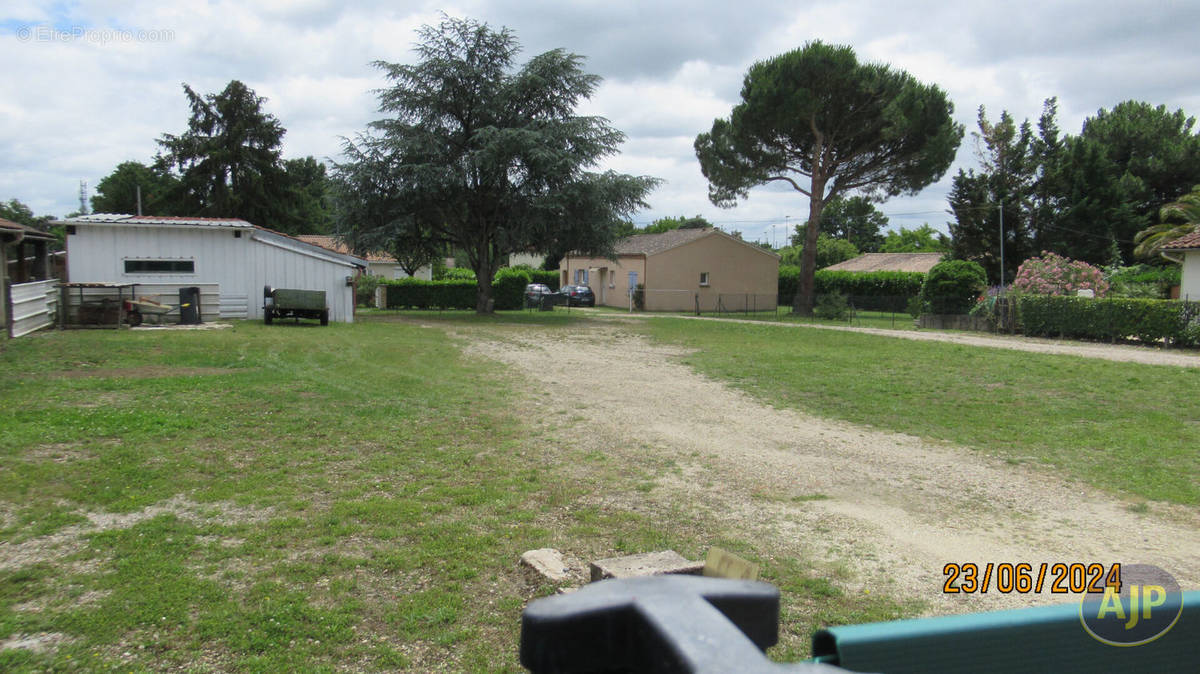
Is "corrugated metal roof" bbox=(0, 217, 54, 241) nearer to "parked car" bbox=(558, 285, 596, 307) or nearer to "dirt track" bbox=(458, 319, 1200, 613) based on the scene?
"dirt track" bbox=(458, 319, 1200, 613)

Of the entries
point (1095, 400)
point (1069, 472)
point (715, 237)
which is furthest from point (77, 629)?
point (715, 237)

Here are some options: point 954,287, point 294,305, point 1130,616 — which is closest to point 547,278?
point 954,287

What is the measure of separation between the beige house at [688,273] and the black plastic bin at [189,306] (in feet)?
71.4

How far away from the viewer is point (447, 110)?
2911 centimetres

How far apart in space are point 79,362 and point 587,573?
11470 millimetres

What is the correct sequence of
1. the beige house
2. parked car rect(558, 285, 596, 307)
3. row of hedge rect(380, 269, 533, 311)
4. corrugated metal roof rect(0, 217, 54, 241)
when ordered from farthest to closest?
parked car rect(558, 285, 596, 307) → the beige house → row of hedge rect(380, 269, 533, 311) → corrugated metal roof rect(0, 217, 54, 241)

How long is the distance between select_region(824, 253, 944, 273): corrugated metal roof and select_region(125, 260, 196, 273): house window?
44.2 metres

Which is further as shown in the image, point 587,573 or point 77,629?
point 587,573

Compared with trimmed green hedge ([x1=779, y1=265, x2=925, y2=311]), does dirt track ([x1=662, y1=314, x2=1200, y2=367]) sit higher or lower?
lower

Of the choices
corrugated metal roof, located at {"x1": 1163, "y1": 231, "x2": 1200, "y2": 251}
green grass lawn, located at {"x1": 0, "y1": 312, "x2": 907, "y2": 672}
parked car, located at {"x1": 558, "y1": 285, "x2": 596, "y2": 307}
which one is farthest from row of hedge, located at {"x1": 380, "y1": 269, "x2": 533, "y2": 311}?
corrugated metal roof, located at {"x1": 1163, "y1": 231, "x2": 1200, "y2": 251}

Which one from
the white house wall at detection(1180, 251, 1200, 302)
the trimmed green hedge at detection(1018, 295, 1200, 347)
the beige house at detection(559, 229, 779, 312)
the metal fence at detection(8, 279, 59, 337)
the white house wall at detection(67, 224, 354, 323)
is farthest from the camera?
the beige house at detection(559, 229, 779, 312)

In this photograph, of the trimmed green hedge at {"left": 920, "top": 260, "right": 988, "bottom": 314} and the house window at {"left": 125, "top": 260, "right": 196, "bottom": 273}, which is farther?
the trimmed green hedge at {"left": 920, "top": 260, "right": 988, "bottom": 314}

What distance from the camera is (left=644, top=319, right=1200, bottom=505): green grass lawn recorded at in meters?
7.60

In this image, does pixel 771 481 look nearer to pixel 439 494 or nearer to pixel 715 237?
pixel 439 494
